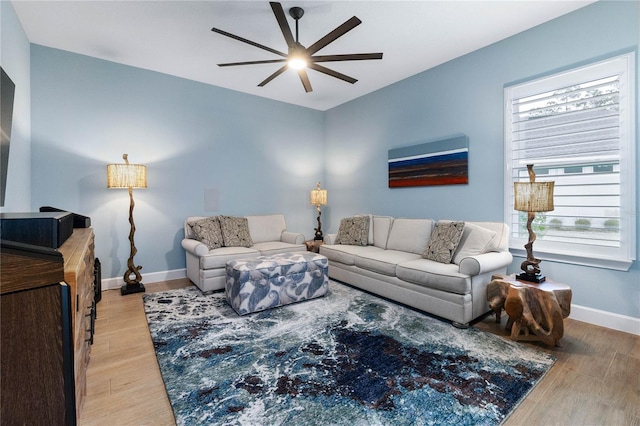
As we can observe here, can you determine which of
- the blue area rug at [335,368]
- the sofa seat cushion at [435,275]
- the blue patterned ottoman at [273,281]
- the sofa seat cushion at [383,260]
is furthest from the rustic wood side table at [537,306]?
the blue patterned ottoman at [273,281]

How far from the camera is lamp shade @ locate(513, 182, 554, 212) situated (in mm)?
2416

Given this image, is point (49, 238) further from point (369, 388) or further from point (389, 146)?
Result: point (389, 146)

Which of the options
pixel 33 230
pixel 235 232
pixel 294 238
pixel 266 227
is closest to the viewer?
pixel 33 230

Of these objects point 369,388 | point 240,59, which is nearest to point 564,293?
point 369,388

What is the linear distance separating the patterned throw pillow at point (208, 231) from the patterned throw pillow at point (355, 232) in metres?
1.69

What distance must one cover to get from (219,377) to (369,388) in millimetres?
952

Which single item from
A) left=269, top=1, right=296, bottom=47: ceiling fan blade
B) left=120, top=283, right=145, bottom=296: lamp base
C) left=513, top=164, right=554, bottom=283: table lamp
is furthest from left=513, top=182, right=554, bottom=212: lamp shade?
left=120, top=283, right=145, bottom=296: lamp base

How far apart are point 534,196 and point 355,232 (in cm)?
222

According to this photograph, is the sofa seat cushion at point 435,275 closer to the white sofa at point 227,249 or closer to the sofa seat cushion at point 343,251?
the sofa seat cushion at point 343,251

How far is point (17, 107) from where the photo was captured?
2.75 m

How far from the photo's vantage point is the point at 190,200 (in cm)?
435

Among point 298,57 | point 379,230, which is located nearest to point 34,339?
point 298,57

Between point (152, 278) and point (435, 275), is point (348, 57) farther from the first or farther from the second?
point (152, 278)

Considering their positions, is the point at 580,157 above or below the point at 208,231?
above
